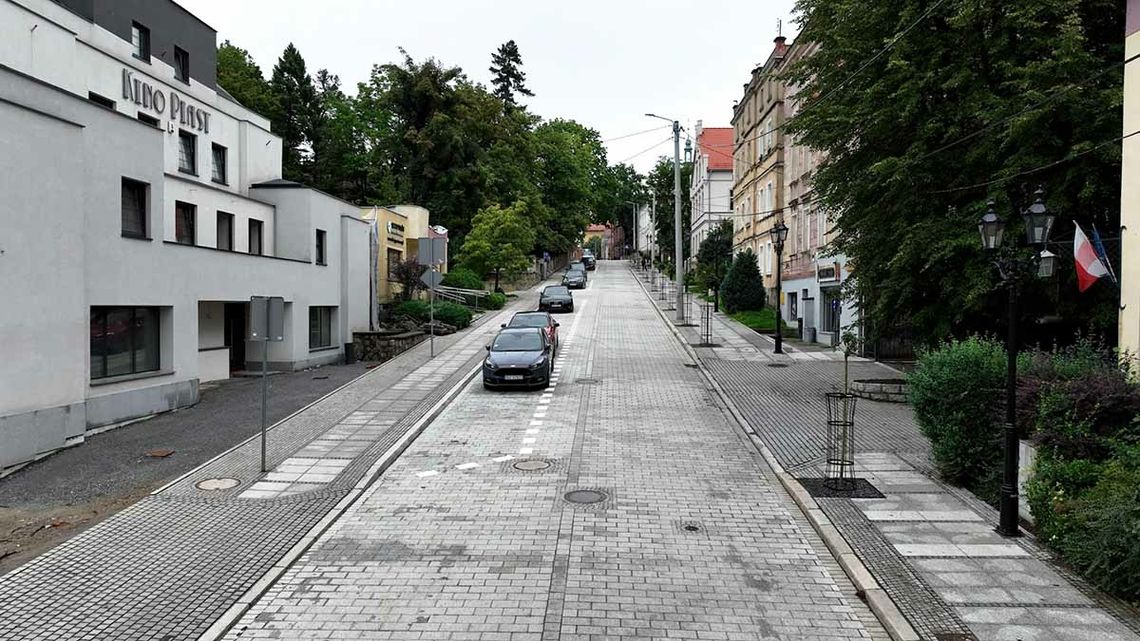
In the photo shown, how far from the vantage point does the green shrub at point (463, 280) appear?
4100 centimetres

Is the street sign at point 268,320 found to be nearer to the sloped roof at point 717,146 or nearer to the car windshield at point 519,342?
the car windshield at point 519,342

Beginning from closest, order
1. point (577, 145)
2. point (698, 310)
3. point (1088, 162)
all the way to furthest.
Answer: point (1088, 162)
point (698, 310)
point (577, 145)

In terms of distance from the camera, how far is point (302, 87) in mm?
53250

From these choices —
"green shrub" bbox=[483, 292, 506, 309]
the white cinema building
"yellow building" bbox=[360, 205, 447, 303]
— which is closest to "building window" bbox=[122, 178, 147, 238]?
the white cinema building

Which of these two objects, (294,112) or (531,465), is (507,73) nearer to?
(294,112)

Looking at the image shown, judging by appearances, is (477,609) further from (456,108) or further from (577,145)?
(577,145)

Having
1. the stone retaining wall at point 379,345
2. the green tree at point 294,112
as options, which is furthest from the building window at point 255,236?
the green tree at point 294,112

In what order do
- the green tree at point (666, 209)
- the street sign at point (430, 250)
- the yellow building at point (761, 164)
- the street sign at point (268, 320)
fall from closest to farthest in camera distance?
the street sign at point (268, 320) → the street sign at point (430, 250) → the yellow building at point (761, 164) → the green tree at point (666, 209)

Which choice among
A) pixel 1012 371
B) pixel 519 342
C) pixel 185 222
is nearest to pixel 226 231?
pixel 185 222

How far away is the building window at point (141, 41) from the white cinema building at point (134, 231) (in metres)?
0.09

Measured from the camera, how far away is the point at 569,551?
300 inches

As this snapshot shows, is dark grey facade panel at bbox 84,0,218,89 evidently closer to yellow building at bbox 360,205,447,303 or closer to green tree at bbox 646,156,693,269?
yellow building at bbox 360,205,447,303

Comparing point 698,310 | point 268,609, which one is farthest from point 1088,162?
point 698,310

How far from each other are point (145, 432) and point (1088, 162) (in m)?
18.3
